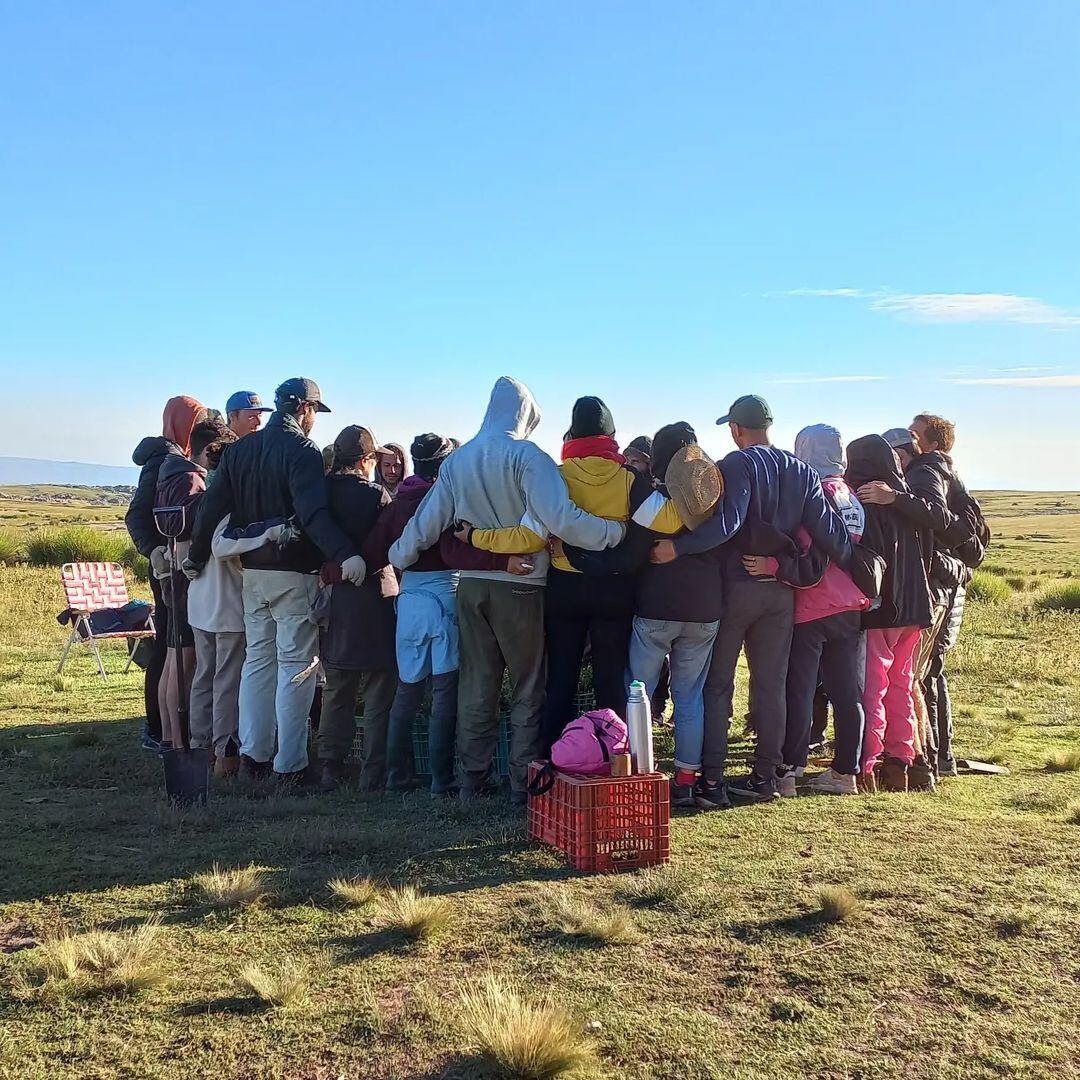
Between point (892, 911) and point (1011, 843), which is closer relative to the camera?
point (892, 911)

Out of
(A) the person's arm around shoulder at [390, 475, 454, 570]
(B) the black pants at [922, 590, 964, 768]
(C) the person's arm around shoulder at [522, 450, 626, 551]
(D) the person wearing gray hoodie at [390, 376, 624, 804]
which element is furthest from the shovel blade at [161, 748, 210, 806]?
(B) the black pants at [922, 590, 964, 768]

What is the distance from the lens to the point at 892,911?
4.46 metres

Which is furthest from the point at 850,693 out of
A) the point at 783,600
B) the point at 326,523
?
the point at 326,523

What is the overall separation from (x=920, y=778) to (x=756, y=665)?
1.50 metres

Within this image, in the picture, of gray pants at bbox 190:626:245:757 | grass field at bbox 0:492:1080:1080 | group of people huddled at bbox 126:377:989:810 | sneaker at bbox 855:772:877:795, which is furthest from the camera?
gray pants at bbox 190:626:245:757

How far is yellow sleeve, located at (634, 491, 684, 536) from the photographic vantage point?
5715mm

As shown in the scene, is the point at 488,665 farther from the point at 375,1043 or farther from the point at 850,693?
the point at 375,1043

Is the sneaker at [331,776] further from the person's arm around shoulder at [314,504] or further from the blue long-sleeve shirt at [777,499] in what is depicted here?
the blue long-sleeve shirt at [777,499]

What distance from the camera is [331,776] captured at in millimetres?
A: 6441

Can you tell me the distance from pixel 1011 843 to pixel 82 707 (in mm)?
7397

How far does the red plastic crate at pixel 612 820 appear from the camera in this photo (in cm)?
489

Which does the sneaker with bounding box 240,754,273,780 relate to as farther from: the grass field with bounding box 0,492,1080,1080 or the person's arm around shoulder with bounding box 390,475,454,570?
the person's arm around shoulder with bounding box 390,475,454,570

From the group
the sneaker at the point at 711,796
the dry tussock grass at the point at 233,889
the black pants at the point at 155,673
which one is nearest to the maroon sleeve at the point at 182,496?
the black pants at the point at 155,673

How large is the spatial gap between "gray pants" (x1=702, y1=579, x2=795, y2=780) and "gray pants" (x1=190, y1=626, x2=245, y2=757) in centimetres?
299
